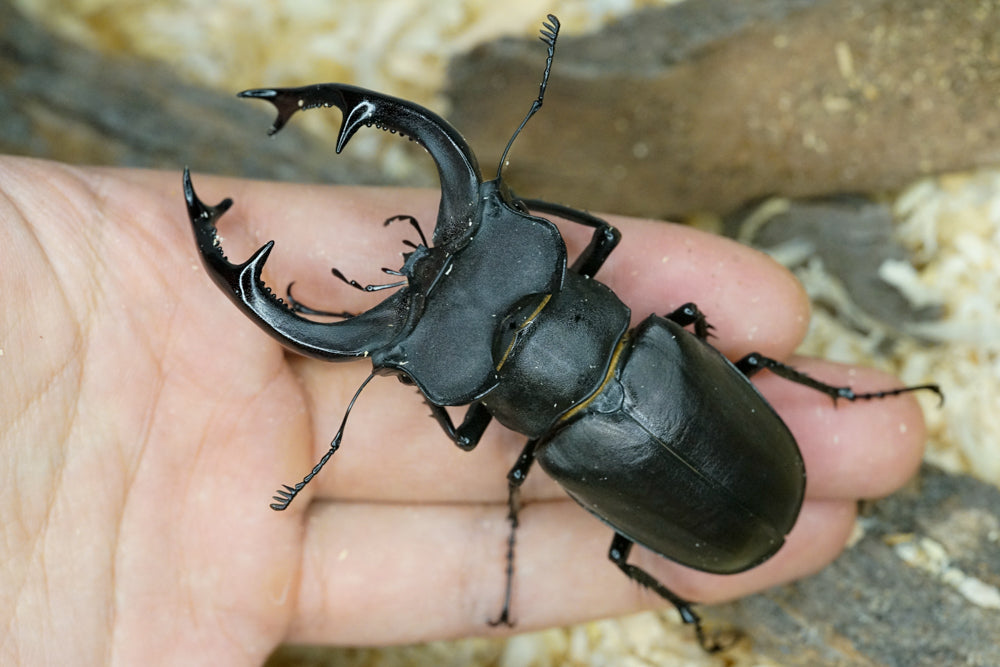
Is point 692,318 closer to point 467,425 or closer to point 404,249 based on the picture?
point 467,425

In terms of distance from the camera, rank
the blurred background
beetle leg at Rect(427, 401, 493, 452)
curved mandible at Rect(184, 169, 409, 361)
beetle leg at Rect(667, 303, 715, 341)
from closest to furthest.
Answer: curved mandible at Rect(184, 169, 409, 361) → beetle leg at Rect(427, 401, 493, 452) → beetle leg at Rect(667, 303, 715, 341) → the blurred background

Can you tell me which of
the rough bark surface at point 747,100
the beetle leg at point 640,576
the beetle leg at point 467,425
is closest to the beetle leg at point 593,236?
the beetle leg at point 467,425

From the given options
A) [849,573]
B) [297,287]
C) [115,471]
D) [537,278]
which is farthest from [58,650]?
[849,573]

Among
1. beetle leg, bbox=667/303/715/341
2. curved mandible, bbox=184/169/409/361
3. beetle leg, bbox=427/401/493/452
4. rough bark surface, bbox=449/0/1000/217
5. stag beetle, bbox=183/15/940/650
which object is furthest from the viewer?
rough bark surface, bbox=449/0/1000/217

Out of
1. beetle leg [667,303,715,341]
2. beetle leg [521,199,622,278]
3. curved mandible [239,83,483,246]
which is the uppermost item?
curved mandible [239,83,483,246]

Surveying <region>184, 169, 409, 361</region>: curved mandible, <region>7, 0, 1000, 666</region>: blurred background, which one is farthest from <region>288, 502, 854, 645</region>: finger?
<region>184, 169, 409, 361</region>: curved mandible

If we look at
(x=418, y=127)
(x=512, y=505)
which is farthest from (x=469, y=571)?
(x=418, y=127)

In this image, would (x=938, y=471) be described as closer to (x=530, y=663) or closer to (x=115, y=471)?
(x=530, y=663)

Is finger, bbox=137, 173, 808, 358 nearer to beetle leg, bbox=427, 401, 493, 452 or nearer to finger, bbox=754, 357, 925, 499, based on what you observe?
finger, bbox=754, 357, 925, 499
